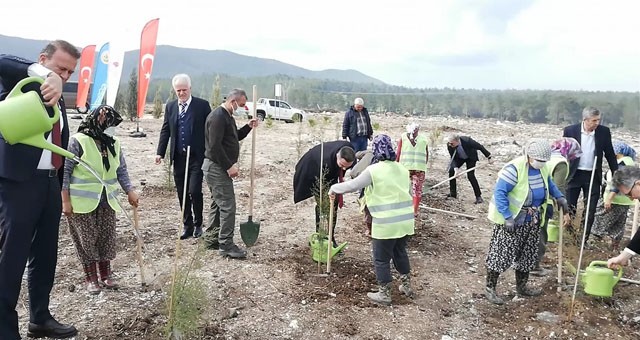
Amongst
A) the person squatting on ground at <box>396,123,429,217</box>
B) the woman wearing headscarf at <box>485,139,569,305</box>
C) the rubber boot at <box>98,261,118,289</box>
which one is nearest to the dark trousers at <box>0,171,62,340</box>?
the rubber boot at <box>98,261,118,289</box>

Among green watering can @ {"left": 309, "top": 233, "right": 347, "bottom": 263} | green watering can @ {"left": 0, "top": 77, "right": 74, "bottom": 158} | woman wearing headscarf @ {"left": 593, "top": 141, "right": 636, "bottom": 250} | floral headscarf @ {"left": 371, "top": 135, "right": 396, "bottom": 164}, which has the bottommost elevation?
green watering can @ {"left": 309, "top": 233, "right": 347, "bottom": 263}

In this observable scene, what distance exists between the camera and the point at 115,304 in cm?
367

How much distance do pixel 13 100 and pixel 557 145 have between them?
4803 mm

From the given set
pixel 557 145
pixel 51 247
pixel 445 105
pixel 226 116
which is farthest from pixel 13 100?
pixel 445 105

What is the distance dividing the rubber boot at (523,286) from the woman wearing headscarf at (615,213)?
1.80 m

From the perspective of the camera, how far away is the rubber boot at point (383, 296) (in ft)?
13.1

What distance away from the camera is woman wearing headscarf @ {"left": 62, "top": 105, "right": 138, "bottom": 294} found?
356cm

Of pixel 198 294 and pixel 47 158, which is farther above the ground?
pixel 47 158

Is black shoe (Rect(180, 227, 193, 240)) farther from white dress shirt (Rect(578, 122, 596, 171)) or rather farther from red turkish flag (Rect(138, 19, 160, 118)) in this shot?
red turkish flag (Rect(138, 19, 160, 118))

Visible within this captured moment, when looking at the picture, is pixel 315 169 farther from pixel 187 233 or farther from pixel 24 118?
pixel 24 118

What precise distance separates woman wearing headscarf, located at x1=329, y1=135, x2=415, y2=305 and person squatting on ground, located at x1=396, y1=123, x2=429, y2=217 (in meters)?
2.64

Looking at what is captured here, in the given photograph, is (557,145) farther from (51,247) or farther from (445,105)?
(445,105)

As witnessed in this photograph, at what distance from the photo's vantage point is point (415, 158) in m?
6.55

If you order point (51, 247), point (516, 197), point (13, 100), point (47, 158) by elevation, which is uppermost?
point (13, 100)
